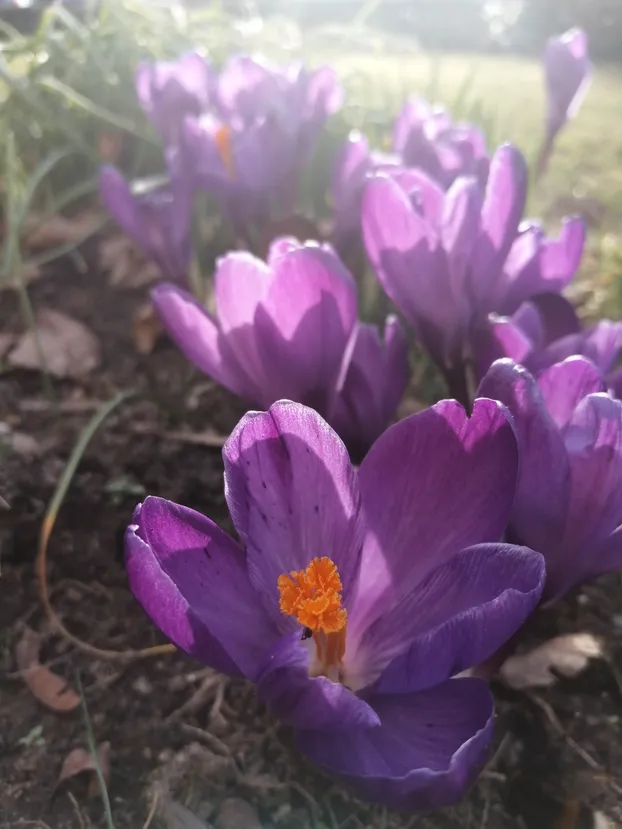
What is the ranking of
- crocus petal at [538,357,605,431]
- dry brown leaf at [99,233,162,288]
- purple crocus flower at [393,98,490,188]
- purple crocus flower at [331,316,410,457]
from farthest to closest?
1. dry brown leaf at [99,233,162,288]
2. purple crocus flower at [393,98,490,188]
3. purple crocus flower at [331,316,410,457]
4. crocus petal at [538,357,605,431]

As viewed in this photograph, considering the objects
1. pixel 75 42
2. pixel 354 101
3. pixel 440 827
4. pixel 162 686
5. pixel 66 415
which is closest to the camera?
pixel 440 827

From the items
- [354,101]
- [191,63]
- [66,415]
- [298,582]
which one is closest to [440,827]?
[298,582]

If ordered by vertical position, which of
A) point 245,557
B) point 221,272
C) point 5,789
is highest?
point 221,272

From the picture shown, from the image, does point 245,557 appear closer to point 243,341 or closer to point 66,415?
point 243,341

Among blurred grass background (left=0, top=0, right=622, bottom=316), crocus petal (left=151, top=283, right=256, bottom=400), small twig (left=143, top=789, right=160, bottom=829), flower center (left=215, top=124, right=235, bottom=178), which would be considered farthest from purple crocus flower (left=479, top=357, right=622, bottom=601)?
blurred grass background (left=0, top=0, right=622, bottom=316)

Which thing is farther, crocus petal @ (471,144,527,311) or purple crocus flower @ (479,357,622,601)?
crocus petal @ (471,144,527,311)

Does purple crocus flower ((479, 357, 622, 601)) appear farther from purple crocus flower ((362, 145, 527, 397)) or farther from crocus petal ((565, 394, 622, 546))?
purple crocus flower ((362, 145, 527, 397))

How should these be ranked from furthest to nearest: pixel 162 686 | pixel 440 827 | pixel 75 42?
pixel 75 42 < pixel 162 686 < pixel 440 827
